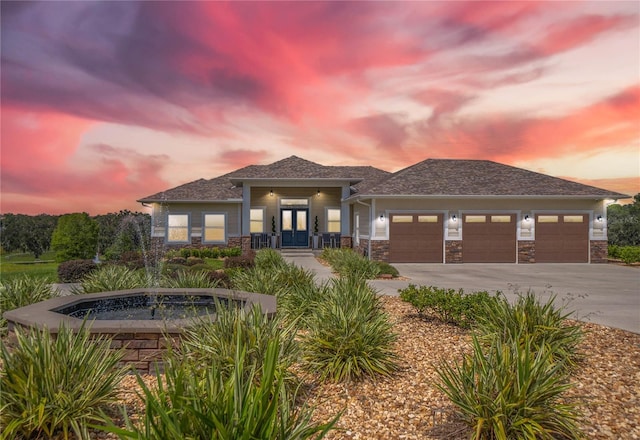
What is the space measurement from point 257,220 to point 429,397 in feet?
71.4

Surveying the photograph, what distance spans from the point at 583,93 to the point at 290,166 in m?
15.7

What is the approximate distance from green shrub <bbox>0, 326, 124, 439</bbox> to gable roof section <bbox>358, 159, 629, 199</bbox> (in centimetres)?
1618

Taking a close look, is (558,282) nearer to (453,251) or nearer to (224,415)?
(453,251)

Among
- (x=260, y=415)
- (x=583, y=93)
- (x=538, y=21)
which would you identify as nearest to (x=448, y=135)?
(x=583, y=93)

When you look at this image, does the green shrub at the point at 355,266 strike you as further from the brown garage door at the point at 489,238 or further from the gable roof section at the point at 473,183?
the brown garage door at the point at 489,238

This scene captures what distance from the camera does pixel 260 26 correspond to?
31.5 feet

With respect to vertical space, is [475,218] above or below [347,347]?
above

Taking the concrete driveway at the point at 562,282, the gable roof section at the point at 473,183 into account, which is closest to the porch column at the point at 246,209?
the gable roof section at the point at 473,183

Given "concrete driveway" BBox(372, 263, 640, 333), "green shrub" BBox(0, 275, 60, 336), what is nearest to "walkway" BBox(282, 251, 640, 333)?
"concrete driveway" BBox(372, 263, 640, 333)

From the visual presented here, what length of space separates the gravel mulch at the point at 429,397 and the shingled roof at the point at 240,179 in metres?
17.6

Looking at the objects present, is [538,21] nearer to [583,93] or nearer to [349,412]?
[583,93]

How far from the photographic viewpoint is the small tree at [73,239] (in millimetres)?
20156

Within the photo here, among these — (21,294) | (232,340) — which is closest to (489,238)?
(232,340)

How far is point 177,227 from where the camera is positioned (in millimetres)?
24266
